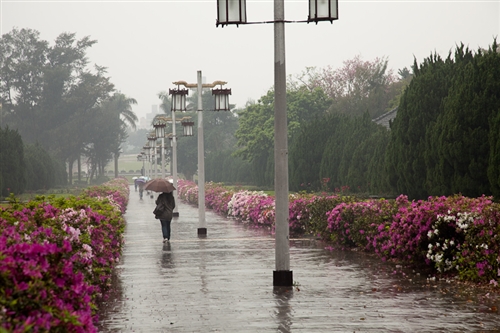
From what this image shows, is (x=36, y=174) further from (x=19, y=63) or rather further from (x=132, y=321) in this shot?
(x=132, y=321)

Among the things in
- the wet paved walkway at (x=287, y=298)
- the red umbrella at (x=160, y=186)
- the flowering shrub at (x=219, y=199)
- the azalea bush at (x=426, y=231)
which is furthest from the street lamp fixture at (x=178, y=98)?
the flowering shrub at (x=219, y=199)

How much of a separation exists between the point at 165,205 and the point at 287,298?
11.1 metres

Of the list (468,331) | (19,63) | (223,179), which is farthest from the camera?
(223,179)

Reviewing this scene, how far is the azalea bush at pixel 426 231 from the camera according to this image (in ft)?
39.7

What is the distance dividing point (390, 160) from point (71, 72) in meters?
76.7

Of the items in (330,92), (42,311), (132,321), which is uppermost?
(330,92)

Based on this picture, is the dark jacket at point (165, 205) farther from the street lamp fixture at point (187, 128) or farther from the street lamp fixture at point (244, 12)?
the street lamp fixture at point (187, 128)

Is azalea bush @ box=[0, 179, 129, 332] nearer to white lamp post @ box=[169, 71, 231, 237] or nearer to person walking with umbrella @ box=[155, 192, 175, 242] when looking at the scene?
person walking with umbrella @ box=[155, 192, 175, 242]

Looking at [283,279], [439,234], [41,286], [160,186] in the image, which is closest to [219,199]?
[160,186]

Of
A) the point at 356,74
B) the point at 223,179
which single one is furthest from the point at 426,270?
the point at 223,179

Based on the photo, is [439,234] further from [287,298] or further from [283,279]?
[287,298]

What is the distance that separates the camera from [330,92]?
276ft

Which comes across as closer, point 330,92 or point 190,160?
point 330,92

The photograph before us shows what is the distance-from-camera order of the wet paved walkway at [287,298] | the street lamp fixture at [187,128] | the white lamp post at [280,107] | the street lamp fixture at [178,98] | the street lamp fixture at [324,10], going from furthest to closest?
the street lamp fixture at [187,128] < the street lamp fixture at [178,98] < the white lamp post at [280,107] < the street lamp fixture at [324,10] < the wet paved walkway at [287,298]
